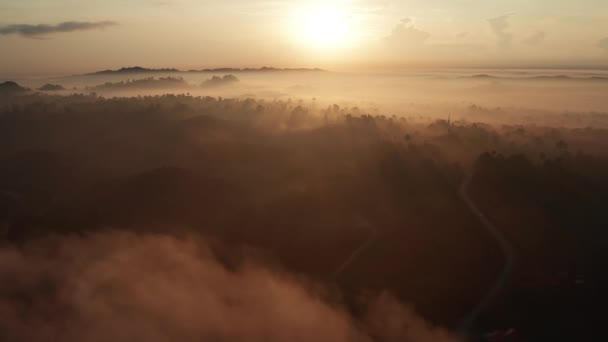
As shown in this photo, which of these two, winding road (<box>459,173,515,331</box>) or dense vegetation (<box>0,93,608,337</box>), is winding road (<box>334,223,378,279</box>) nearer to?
dense vegetation (<box>0,93,608,337</box>)

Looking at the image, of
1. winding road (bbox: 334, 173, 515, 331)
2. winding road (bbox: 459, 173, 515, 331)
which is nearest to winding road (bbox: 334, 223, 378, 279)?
winding road (bbox: 334, 173, 515, 331)

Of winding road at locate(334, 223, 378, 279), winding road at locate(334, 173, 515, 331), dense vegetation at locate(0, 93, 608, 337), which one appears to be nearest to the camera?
winding road at locate(334, 173, 515, 331)

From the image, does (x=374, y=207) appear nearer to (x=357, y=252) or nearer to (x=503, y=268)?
(x=357, y=252)

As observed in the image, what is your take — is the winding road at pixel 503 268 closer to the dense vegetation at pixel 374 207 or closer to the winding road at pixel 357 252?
the dense vegetation at pixel 374 207

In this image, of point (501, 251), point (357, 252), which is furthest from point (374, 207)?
point (501, 251)

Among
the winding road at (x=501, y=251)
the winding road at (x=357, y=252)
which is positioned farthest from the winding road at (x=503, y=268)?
the winding road at (x=357, y=252)

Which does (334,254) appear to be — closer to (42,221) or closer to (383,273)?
(383,273)

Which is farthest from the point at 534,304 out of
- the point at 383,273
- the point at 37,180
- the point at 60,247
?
the point at 37,180

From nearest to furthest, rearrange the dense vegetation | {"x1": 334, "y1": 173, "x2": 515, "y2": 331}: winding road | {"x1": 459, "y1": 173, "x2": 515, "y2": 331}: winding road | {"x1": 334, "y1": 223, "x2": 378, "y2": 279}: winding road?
{"x1": 459, "y1": 173, "x2": 515, "y2": 331}: winding road < {"x1": 334, "y1": 173, "x2": 515, "y2": 331}: winding road < the dense vegetation < {"x1": 334, "y1": 223, "x2": 378, "y2": 279}: winding road
